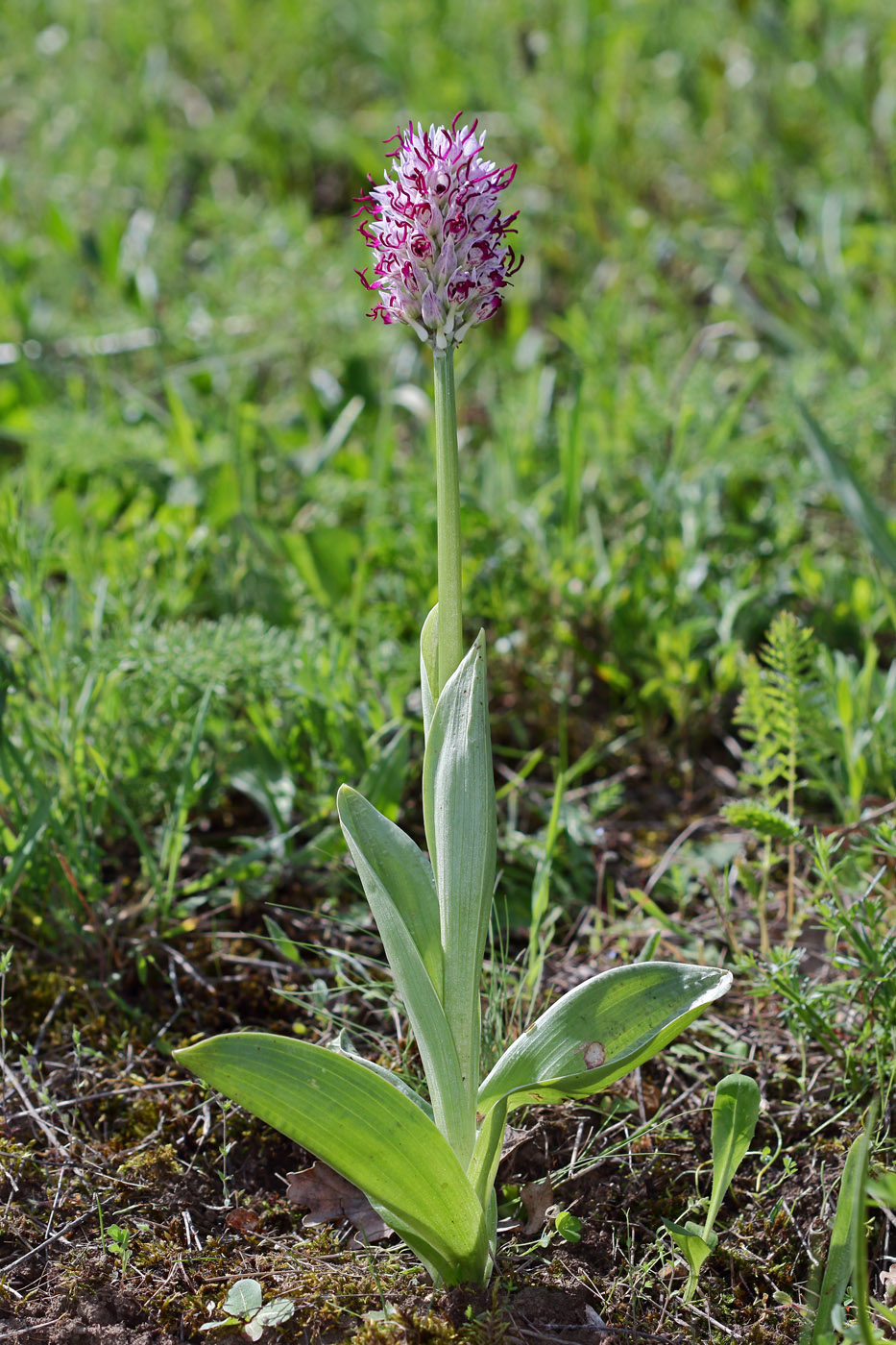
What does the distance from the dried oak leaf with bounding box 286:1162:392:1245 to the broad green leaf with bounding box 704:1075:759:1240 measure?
0.45 metres

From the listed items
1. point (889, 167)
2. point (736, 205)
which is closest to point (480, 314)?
point (736, 205)

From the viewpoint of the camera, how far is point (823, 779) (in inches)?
82.4

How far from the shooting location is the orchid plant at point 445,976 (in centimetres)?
126

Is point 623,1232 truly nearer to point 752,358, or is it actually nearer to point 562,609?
point 562,609

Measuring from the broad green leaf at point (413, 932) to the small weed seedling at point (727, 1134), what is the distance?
33 cm

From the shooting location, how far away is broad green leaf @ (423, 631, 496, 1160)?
1388mm

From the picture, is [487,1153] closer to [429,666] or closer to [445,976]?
[445,976]

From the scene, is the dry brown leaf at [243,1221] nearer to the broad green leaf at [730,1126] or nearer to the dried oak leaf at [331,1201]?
the dried oak leaf at [331,1201]

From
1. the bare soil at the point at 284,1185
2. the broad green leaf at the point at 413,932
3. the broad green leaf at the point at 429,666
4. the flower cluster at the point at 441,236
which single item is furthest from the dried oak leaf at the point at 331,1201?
the flower cluster at the point at 441,236

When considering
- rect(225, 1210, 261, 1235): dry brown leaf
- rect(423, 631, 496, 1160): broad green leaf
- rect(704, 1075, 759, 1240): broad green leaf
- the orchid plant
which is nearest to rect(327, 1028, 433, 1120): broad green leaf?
the orchid plant

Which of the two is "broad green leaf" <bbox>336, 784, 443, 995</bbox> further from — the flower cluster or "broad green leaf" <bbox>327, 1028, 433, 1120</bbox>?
the flower cluster

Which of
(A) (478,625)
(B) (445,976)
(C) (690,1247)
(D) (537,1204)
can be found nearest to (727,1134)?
(C) (690,1247)

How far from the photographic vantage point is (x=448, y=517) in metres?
1.39

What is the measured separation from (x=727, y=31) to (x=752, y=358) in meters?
1.83
